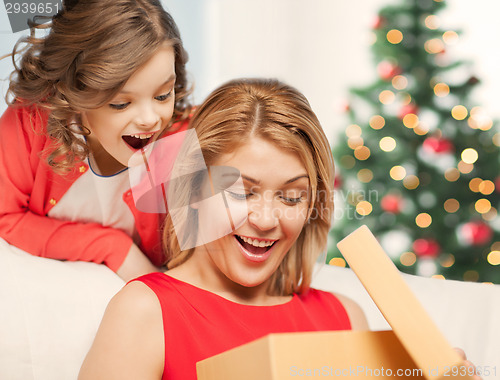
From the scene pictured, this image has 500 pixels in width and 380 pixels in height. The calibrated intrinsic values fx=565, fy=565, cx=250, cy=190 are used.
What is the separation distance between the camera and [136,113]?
0.83 m

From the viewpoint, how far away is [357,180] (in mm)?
2125

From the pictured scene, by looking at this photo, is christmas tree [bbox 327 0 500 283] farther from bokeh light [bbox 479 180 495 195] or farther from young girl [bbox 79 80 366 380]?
young girl [bbox 79 80 366 380]

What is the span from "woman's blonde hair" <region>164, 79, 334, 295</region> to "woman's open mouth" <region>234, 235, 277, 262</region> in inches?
4.3

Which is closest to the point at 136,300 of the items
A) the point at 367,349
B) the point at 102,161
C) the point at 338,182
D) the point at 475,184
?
the point at 102,161

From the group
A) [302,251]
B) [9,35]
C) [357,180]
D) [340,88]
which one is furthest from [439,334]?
[340,88]

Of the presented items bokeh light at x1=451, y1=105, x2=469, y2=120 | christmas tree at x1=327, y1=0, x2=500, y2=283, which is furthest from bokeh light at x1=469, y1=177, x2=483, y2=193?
bokeh light at x1=451, y1=105, x2=469, y2=120

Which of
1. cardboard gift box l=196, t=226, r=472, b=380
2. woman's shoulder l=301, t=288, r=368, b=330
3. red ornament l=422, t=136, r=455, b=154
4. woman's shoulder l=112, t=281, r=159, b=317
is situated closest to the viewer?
cardboard gift box l=196, t=226, r=472, b=380

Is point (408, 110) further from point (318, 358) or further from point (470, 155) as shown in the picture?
point (318, 358)

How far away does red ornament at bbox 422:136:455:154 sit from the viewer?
2.04 meters

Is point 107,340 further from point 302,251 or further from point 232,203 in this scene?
point 302,251

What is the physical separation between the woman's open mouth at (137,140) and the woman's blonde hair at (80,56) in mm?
67

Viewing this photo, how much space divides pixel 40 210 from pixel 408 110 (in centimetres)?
151

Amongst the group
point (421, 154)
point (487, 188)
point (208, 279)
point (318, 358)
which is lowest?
point (487, 188)

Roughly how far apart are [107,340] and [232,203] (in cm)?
27
